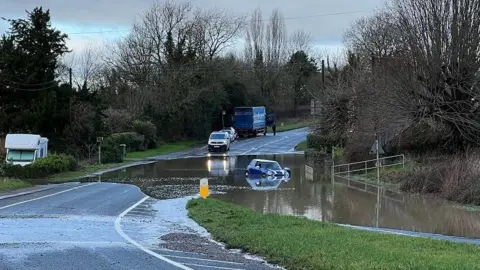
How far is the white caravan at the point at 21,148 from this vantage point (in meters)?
37.8

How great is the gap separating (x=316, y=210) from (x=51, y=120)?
99.6 feet

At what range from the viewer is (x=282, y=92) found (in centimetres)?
11400

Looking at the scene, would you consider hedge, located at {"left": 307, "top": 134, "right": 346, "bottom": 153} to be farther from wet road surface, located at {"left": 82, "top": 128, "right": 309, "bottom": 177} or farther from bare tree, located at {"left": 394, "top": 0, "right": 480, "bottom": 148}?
bare tree, located at {"left": 394, "top": 0, "right": 480, "bottom": 148}

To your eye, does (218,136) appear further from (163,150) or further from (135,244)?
(135,244)

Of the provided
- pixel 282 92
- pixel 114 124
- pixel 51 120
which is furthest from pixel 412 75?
pixel 282 92

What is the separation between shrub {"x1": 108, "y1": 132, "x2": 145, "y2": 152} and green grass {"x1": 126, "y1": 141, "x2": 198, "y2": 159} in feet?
3.66

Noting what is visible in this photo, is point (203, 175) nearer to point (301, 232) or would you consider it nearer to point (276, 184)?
point (276, 184)

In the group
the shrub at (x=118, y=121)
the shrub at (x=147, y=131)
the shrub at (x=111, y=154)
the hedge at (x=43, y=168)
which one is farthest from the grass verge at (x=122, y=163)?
the shrub at (x=118, y=121)

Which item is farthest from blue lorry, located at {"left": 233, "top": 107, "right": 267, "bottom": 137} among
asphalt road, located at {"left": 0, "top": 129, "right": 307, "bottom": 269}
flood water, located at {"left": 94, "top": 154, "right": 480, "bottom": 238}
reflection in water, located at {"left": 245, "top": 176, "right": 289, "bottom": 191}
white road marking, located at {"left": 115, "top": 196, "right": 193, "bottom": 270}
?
white road marking, located at {"left": 115, "top": 196, "right": 193, "bottom": 270}

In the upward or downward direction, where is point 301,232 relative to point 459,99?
downward

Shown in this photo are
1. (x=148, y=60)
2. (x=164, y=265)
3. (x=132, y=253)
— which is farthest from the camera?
(x=148, y=60)

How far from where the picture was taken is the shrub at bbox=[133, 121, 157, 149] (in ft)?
209

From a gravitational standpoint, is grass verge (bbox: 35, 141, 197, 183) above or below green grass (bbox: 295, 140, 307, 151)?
below

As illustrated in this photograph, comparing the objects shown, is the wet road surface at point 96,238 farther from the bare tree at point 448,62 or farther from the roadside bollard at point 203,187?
the bare tree at point 448,62
